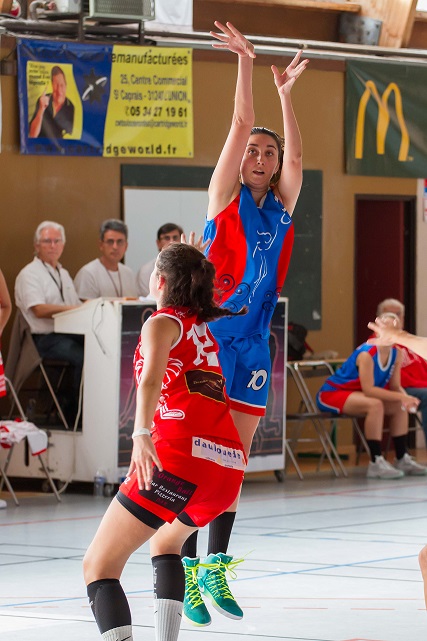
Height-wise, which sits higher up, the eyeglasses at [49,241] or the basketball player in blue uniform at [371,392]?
the eyeglasses at [49,241]

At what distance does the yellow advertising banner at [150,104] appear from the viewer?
11375 millimetres

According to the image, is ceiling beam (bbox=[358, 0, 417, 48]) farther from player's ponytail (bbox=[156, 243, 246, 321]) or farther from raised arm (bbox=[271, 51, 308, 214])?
player's ponytail (bbox=[156, 243, 246, 321])

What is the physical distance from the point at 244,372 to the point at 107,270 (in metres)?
5.45

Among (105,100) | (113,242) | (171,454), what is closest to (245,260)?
(171,454)

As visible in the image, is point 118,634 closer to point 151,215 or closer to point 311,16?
point 151,215

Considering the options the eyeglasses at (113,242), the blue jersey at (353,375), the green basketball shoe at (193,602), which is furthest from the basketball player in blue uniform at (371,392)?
the green basketball shoe at (193,602)

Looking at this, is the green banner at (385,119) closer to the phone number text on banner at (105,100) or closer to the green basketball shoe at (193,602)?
the phone number text on banner at (105,100)

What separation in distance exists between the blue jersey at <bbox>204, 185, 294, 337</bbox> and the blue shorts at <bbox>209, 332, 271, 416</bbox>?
5cm

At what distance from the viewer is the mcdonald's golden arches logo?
1320 centimetres

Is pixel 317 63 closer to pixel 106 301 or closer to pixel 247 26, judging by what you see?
pixel 247 26

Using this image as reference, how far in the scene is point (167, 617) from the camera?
4211mm

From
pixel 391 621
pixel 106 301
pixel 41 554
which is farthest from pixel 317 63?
pixel 391 621

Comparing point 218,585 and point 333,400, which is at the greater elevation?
point 218,585

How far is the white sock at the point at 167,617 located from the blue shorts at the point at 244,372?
1.29m
